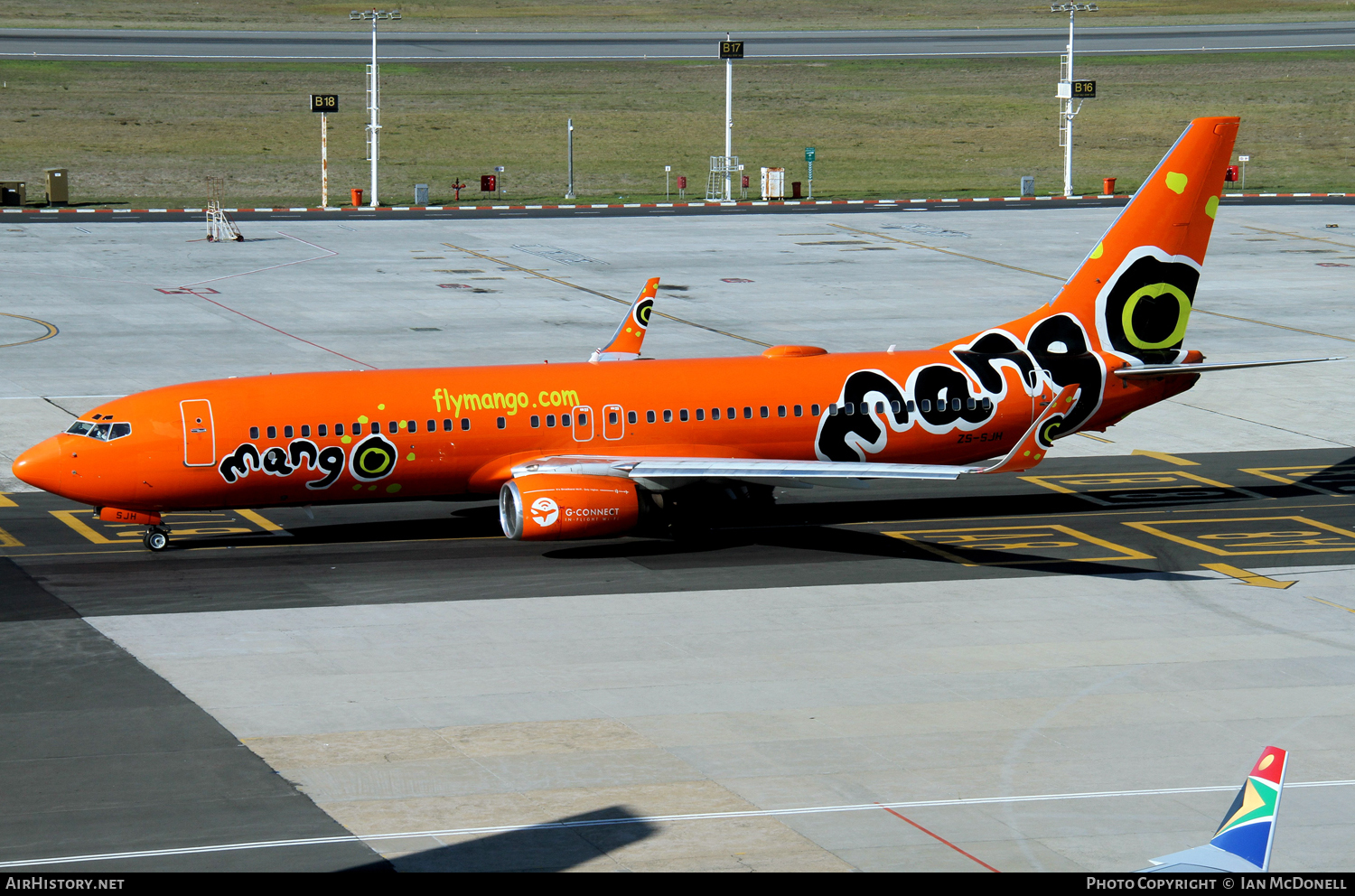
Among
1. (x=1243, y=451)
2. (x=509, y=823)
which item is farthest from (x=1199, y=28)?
(x=509, y=823)

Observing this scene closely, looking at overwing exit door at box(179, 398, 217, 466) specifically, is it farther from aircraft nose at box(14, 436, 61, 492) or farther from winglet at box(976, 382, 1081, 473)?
winglet at box(976, 382, 1081, 473)

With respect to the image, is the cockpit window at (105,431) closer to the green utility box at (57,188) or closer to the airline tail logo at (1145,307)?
the airline tail logo at (1145,307)

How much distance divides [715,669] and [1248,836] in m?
17.4

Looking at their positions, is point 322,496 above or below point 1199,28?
below

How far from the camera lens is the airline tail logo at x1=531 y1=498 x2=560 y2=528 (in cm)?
3816

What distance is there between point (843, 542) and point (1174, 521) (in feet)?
29.1

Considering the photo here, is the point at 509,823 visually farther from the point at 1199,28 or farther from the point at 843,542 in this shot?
the point at 1199,28

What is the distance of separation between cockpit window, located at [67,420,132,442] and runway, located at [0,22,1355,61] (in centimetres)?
12831

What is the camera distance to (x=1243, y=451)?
51.3m

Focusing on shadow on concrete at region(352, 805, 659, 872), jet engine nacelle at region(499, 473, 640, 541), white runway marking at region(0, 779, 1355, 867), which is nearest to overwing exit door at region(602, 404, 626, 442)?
jet engine nacelle at region(499, 473, 640, 541)

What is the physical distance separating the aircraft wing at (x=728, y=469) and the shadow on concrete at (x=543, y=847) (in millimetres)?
14660

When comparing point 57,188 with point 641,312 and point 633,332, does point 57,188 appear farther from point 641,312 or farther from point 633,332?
point 641,312

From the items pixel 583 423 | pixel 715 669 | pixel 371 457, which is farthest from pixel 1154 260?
pixel 371 457

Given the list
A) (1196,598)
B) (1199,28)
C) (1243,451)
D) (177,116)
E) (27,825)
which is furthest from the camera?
(1199,28)
